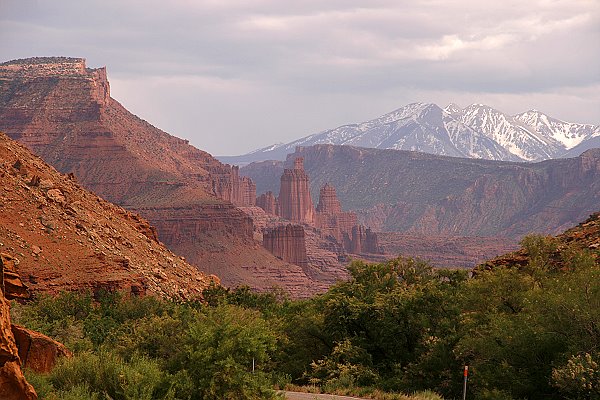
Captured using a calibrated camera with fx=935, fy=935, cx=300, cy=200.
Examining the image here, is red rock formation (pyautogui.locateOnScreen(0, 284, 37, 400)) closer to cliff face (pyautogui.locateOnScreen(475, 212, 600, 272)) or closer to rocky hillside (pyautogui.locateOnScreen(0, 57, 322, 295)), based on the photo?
cliff face (pyautogui.locateOnScreen(475, 212, 600, 272))

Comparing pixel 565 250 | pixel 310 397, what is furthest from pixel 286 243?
pixel 310 397

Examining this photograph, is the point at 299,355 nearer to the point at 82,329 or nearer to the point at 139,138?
the point at 82,329

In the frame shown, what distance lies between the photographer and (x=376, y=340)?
41.9 m

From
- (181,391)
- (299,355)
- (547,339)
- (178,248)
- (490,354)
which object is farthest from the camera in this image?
(178,248)

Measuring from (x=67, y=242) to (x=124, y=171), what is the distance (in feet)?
318

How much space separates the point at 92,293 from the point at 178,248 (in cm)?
8985

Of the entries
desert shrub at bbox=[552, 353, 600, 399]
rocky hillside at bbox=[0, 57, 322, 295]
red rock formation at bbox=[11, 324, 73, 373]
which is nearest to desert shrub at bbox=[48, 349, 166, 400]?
red rock formation at bbox=[11, 324, 73, 373]

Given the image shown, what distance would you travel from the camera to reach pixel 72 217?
220 feet

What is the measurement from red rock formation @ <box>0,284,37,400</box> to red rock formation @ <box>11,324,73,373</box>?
284 centimetres

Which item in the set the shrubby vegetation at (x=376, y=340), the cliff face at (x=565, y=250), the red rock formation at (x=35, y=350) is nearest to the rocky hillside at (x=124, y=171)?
the shrubby vegetation at (x=376, y=340)

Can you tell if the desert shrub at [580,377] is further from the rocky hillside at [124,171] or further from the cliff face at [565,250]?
the rocky hillside at [124,171]

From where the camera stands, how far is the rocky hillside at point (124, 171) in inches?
5905

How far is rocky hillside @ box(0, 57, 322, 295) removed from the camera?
150 m

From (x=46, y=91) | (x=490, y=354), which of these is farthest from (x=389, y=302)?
(x=46, y=91)
